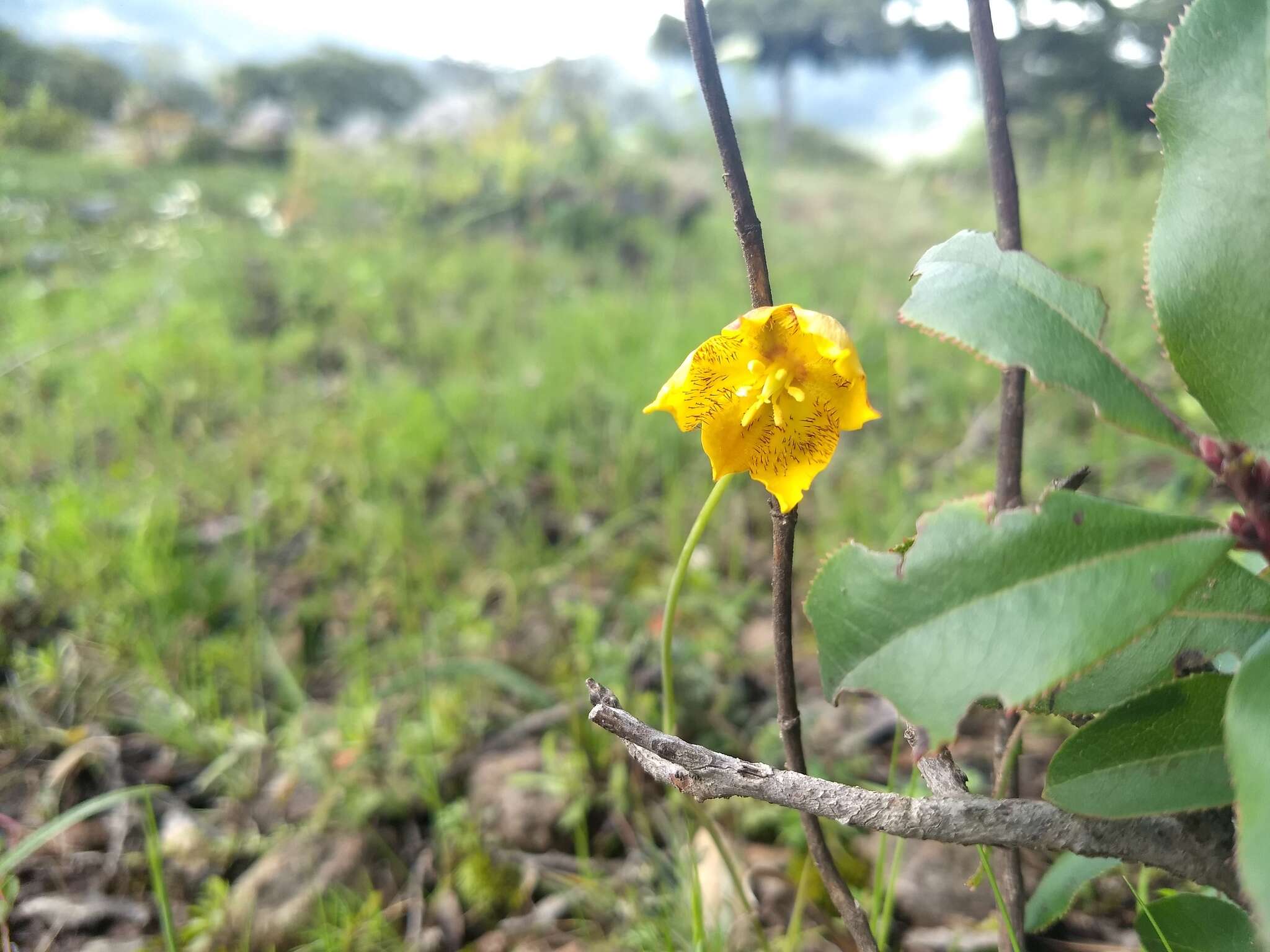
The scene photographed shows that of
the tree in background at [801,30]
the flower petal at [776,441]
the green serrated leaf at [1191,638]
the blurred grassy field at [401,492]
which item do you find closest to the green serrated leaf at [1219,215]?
the green serrated leaf at [1191,638]

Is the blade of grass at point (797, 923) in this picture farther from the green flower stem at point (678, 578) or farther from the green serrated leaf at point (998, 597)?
the green serrated leaf at point (998, 597)

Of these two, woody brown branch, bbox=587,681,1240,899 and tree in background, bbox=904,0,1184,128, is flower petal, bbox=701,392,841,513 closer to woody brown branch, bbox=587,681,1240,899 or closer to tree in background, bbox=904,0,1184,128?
woody brown branch, bbox=587,681,1240,899

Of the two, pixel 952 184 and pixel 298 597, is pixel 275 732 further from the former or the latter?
pixel 952 184

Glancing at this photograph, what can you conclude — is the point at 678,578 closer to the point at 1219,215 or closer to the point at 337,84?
the point at 1219,215

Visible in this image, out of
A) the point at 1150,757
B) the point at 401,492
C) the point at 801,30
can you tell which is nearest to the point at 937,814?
the point at 1150,757

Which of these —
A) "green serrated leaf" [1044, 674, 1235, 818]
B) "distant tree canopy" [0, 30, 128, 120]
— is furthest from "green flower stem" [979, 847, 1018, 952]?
"distant tree canopy" [0, 30, 128, 120]
